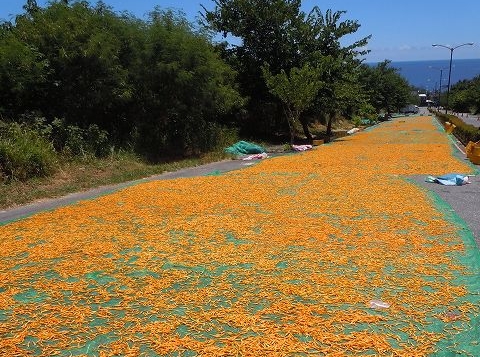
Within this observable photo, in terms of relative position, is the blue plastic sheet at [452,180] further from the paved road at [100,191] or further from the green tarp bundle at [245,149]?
the green tarp bundle at [245,149]

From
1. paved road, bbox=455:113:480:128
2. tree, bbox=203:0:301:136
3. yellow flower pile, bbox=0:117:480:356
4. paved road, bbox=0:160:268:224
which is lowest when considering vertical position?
paved road, bbox=455:113:480:128

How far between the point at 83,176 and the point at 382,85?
45492 millimetres

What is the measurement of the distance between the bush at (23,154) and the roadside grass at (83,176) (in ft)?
0.70

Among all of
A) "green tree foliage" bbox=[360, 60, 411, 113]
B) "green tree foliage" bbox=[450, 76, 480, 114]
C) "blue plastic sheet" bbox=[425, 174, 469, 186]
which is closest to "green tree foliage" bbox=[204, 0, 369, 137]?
"blue plastic sheet" bbox=[425, 174, 469, 186]

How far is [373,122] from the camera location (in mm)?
43406

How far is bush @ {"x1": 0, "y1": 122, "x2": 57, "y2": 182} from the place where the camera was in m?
9.93

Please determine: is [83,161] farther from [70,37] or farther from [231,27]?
[231,27]

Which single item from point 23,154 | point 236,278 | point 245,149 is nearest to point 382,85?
point 245,149

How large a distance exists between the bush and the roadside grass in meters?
0.21

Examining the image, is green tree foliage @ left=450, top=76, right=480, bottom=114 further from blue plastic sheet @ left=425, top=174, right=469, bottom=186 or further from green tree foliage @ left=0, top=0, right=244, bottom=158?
blue plastic sheet @ left=425, top=174, right=469, bottom=186

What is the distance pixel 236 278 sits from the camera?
15.6ft

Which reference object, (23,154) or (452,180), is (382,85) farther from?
(23,154)

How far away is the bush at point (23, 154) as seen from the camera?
32.6 ft

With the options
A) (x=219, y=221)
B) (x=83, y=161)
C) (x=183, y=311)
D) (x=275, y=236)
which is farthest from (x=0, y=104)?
(x=183, y=311)
